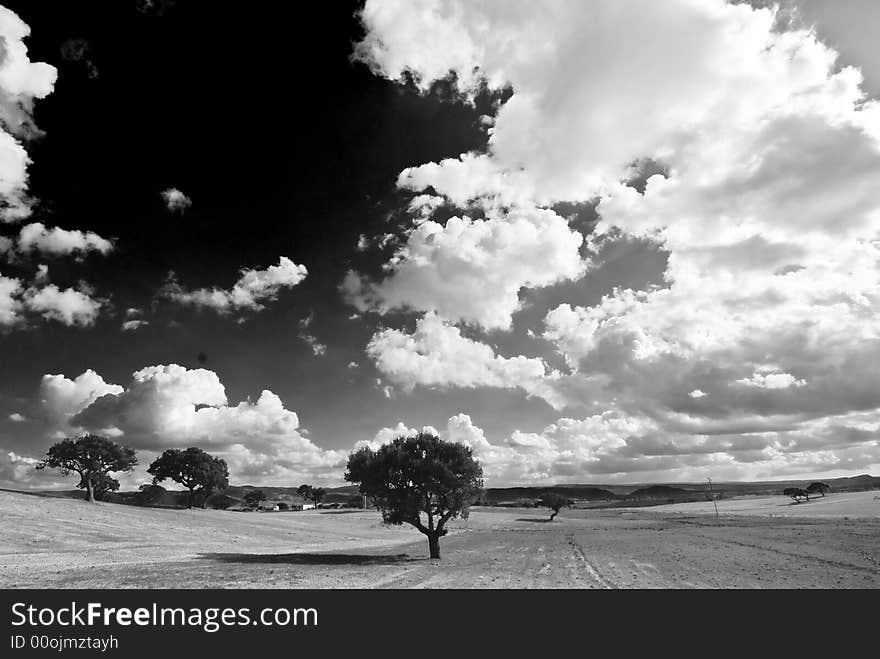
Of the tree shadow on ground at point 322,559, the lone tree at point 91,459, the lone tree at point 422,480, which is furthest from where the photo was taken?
the lone tree at point 91,459

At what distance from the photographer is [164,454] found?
131500 millimetres

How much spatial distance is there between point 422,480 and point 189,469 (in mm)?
105770

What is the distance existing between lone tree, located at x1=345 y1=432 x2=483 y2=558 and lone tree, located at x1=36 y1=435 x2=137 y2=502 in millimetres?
86222

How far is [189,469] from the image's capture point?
130750mm

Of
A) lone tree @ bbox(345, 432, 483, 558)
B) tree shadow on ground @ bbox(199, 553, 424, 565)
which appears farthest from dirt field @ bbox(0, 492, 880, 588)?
lone tree @ bbox(345, 432, 483, 558)

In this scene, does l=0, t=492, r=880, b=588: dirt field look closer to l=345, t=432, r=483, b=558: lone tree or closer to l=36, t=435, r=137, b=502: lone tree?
l=345, t=432, r=483, b=558: lone tree

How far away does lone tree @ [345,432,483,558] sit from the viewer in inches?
1906

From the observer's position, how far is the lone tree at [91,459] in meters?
107

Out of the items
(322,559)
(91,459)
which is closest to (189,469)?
(91,459)

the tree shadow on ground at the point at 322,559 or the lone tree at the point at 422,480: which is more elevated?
the lone tree at the point at 422,480

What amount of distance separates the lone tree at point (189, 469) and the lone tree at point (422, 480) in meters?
97.7

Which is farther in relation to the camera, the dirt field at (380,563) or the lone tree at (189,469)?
the lone tree at (189,469)

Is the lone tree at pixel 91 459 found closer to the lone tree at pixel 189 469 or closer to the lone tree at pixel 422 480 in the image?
the lone tree at pixel 189 469

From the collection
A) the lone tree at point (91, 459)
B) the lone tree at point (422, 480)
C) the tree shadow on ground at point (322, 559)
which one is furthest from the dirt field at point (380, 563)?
the lone tree at point (91, 459)
